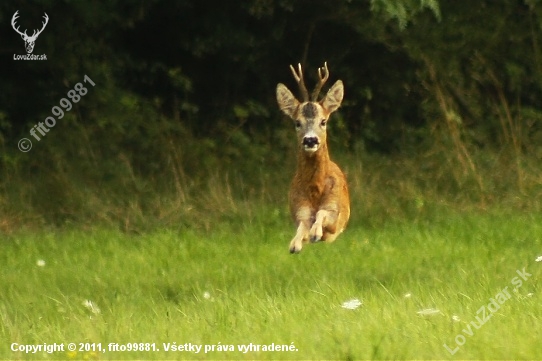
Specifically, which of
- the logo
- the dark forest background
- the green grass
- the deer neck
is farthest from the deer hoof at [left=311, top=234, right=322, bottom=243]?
the logo

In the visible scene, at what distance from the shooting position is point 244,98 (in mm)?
16484

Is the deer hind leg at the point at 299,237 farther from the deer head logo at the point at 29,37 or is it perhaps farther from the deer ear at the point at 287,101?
the deer head logo at the point at 29,37

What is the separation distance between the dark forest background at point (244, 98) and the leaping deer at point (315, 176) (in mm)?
4597

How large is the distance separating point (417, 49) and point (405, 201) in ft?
15.1

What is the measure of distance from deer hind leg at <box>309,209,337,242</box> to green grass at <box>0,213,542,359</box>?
1.58ft

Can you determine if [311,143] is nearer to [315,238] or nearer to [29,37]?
[315,238]

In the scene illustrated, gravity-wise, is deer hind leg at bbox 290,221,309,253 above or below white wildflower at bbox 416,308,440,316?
above

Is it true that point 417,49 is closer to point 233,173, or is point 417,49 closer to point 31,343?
point 233,173

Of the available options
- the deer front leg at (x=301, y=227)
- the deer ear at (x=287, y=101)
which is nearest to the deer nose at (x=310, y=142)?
the deer ear at (x=287, y=101)

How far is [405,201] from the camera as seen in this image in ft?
39.4

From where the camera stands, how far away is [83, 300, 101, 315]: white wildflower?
812 centimetres

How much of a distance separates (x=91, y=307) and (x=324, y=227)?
1722mm

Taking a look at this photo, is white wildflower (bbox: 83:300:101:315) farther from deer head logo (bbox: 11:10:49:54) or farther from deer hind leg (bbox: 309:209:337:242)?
deer head logo (bbox: 11:10:49:54)

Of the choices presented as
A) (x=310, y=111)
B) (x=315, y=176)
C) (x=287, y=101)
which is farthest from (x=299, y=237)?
(x=315, y=176)
